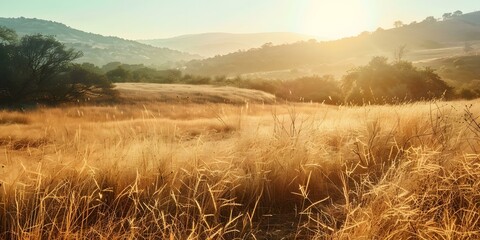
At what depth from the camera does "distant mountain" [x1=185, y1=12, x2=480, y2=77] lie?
10412 centimetres

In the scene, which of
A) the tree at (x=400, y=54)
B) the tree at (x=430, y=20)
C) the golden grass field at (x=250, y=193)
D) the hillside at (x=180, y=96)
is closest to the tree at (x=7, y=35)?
the hillside at (x=180, y=96)

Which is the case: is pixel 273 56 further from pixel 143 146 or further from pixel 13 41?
pixel 143 146

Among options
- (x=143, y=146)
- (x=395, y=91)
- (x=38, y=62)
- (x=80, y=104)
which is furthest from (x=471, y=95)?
(x=143, y=146)

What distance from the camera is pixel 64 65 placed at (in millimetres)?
28062

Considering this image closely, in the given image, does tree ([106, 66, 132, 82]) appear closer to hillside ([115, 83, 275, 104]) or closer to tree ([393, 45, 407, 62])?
hillside ([115, 83, 275, 104])

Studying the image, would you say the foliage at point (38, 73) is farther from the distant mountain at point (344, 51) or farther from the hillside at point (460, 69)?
the distant mountain at point (344, 51)

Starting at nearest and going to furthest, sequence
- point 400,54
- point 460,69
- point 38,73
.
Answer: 1. point 38,73
2. point 460,69
3. point 400,54

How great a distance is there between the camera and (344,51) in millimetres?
126938

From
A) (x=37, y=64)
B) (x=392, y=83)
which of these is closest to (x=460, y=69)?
(x=392, y=83)

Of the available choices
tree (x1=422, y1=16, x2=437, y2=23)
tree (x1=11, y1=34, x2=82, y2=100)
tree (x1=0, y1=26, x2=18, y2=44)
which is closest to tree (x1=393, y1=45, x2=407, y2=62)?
tree (x1=11, y1=34, x2=82, y2=100)

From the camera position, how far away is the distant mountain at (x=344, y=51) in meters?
104

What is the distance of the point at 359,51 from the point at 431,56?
102 ft

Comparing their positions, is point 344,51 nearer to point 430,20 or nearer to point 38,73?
point 430,20

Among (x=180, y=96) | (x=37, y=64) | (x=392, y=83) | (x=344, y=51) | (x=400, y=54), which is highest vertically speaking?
(x=344, y=51)
